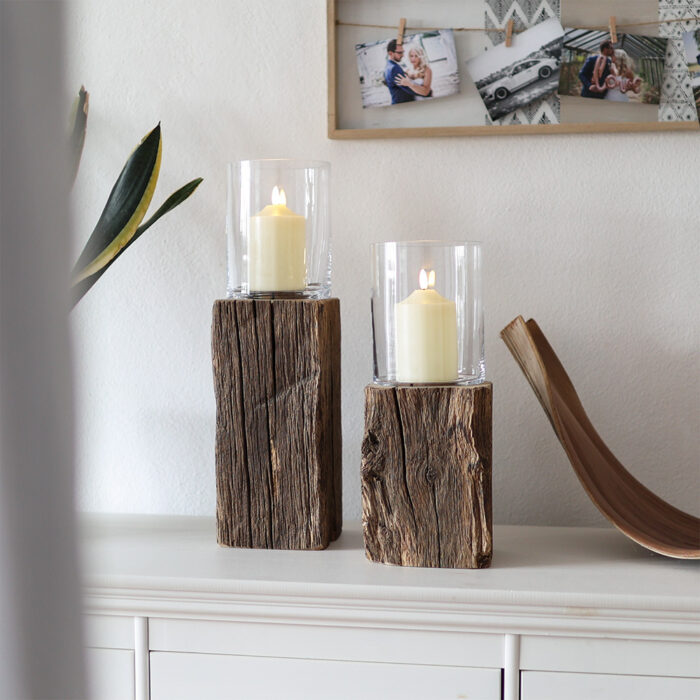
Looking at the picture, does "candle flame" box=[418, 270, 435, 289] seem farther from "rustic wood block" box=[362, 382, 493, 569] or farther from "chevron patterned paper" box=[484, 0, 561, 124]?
"chevron patterned paper" box=[484, 0, 561, 124]

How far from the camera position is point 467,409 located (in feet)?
2.52

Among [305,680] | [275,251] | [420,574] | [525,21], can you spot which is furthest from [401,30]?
[305,680]

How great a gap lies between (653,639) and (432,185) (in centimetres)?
60

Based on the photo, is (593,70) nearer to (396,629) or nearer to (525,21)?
(525,21)

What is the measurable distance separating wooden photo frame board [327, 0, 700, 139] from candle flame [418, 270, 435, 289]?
0.93ft

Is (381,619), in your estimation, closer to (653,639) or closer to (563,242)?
(653,639)

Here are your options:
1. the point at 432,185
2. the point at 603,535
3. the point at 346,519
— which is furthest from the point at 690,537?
the point at 432,185

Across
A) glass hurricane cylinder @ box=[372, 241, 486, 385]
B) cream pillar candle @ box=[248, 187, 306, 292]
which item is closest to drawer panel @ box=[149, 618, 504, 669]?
glass hurricane cylinder @ box=[372, 241, 486, 385]

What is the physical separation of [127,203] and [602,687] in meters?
0.70

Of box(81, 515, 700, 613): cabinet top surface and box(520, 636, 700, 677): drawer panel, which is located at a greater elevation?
box(81, 515, 700, 613): cabinet top surface

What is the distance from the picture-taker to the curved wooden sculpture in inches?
32.2

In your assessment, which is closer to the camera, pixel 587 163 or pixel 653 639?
pixel 653 639

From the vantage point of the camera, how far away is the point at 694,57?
970 mm

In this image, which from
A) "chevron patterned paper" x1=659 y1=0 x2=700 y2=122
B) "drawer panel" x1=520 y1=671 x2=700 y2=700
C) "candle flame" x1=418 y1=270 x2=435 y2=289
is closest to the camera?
"drawer panel" x1=520 y1=671 x2=700 y2=700
